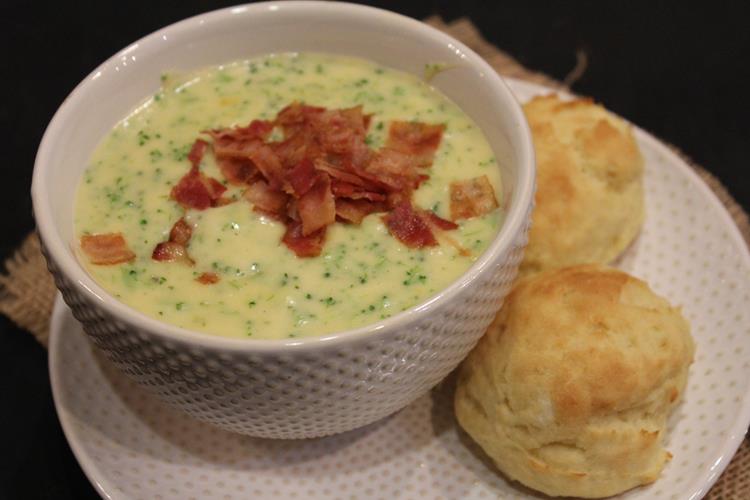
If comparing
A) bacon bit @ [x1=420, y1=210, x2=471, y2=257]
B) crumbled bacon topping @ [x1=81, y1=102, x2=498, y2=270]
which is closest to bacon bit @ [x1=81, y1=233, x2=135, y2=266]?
crumbled bacon topping @ [x1=81, y1=102, x2=498, y2=270]

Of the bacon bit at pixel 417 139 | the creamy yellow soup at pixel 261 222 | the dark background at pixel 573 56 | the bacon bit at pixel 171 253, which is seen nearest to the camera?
the creamy yellow soup at pixel 261 222

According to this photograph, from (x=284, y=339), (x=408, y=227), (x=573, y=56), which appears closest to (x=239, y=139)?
(x=408, y=227)

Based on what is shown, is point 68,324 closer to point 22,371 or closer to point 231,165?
point 22,371

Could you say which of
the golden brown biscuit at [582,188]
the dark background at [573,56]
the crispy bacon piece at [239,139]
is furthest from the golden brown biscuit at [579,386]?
the dark background at [573,56]

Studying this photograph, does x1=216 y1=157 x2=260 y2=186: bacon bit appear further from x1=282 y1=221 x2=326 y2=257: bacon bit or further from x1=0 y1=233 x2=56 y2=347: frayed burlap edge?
x1=0 y1=233 x2=56 y2=347: frayed burlap edge

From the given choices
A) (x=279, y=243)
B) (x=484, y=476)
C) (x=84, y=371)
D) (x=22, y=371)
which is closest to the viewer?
(x=279, y=243)

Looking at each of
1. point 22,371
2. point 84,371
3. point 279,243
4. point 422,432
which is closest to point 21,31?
point 22,371

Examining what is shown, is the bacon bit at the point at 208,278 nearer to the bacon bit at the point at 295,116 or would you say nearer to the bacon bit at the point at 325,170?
the bacon bit at the point at 325,170
